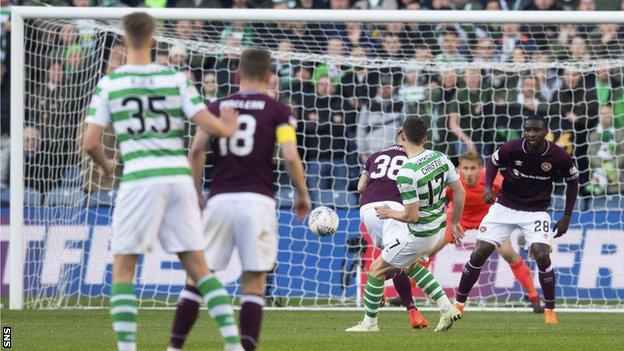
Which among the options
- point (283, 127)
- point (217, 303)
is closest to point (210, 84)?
point (283, 127)

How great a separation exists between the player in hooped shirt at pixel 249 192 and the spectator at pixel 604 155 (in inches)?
362

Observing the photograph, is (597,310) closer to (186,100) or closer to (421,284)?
(421,284)

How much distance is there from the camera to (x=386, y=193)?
12.6 metres

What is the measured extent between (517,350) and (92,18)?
24.2 feet

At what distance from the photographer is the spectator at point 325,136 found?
1659 cm

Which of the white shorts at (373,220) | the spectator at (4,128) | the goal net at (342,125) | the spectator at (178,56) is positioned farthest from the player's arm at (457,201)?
the spectator at (4,128)

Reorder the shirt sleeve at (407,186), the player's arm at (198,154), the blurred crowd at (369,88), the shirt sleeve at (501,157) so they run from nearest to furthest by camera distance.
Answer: the player's arm at (198,154) < the shirt sleeve at (407,186) < the shirt sleeve at (501,157) < the blurred crowd at (369,88)

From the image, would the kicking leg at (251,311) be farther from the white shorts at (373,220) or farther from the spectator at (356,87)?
the spectator at (356,87)

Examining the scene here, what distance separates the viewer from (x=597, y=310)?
15.2m

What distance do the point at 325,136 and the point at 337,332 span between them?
5623 millimetres

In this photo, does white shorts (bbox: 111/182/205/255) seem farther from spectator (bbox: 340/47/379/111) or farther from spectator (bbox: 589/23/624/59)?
spectator (bbox: 589/23/624/59)

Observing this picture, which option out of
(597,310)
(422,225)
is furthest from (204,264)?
(597,310)

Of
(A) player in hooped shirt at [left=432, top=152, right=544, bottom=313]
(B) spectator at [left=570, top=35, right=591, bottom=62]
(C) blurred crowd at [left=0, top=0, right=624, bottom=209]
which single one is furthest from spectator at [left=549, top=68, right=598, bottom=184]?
(A) player in hooped shirt at [left=432, top=152, right=544, bottom=313]

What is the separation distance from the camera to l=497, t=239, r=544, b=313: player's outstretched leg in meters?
14.6
